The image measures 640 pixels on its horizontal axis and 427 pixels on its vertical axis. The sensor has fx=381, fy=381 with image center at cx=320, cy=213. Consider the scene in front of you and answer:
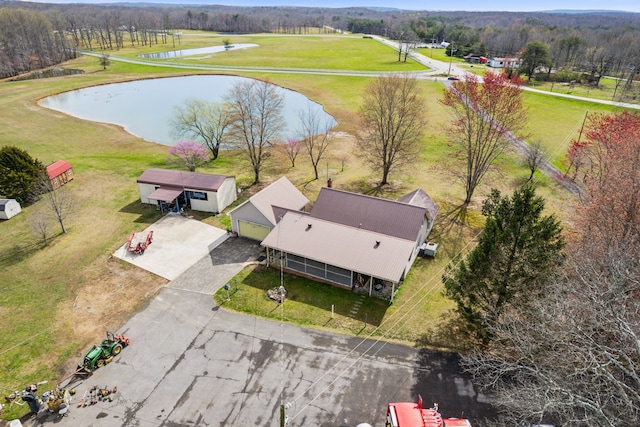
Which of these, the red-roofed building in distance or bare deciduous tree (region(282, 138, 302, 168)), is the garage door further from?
the red-roofed building in distance

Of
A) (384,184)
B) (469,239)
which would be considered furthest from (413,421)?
(384,184)

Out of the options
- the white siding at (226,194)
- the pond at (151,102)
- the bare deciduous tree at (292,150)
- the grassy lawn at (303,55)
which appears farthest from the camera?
the grassy lawn at (303,55)

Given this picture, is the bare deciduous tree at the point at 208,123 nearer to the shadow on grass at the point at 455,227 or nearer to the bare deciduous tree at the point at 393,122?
the bare deciduous tree at the point at 393,122

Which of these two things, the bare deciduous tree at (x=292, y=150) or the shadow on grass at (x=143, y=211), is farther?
the bare deciduous tree at (x=292, y=150)

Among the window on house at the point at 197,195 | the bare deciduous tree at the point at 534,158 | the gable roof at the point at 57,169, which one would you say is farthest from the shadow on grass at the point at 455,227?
the gable roof at the point at 57,169

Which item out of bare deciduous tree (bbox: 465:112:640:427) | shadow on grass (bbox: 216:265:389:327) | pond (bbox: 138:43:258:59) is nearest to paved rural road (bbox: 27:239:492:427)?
shadow on grass (bbox: 216:265:389:327)

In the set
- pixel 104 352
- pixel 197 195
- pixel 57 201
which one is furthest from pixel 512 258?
pixel 57 201
